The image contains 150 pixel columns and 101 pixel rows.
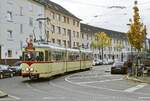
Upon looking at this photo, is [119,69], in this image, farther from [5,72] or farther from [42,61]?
[42,61]

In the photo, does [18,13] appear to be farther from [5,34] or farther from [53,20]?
[53,20]

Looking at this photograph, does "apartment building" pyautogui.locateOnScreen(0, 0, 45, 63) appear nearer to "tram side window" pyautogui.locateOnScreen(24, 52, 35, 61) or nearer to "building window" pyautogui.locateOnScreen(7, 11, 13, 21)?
"building window" pyautogui.locateOnScreen(7, 11, 13, 21)

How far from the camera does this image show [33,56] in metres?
30.7

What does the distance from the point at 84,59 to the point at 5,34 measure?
14.2m

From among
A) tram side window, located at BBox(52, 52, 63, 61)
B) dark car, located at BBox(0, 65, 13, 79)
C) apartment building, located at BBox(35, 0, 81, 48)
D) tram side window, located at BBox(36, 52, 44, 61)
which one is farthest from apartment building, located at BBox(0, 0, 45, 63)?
tram side window, located at BBox(36, 52, 44, 61)

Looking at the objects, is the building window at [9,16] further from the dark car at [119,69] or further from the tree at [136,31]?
the tree at [136,31]

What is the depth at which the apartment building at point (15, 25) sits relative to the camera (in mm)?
58688

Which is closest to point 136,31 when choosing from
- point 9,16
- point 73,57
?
point 73,57

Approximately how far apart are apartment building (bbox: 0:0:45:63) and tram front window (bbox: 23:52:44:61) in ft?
81.0

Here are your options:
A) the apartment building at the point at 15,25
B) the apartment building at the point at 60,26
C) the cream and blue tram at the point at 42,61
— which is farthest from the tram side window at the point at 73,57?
the apartment building at the point at 60,26

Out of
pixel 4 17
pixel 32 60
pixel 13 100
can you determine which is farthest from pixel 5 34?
pixel 13 100

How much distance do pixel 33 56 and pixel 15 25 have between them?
32994 millimetres

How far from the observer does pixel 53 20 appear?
82.6 meters

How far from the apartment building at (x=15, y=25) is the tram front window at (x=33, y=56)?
24.7 metres
